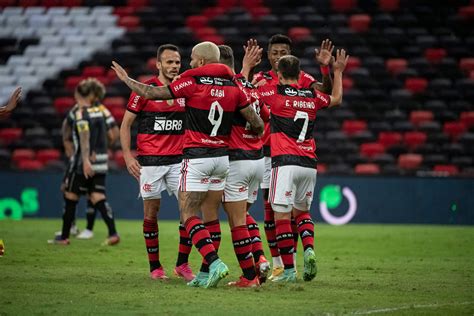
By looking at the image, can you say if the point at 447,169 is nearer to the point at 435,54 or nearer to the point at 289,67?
the point at 435,54

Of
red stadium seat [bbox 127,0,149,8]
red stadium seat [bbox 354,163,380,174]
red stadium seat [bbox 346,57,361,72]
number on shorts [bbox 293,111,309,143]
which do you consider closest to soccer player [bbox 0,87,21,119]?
number on shorts [bbox 293,111,309,143]

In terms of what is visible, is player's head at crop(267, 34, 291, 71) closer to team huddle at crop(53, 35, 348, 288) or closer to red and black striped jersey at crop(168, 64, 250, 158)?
team huddle at crop(53, 35, 348, 288)

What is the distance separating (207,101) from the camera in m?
9.28

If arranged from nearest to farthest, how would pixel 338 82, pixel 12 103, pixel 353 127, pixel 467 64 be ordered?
1. pixel 338 82
2. pixel 12 103
3. pixel 353 127
4. pixel 467 64

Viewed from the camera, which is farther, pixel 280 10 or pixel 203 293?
pixel 280 10

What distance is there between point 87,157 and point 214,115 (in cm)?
619

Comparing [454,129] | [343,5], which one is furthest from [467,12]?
[454,129]

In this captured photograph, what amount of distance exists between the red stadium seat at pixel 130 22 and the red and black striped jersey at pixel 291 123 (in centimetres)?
1573

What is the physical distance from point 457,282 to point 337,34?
14481mm

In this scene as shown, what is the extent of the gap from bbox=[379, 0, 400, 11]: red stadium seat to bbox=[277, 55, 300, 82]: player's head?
14848 mm

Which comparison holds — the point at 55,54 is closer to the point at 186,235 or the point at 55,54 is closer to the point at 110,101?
the point at 110,101

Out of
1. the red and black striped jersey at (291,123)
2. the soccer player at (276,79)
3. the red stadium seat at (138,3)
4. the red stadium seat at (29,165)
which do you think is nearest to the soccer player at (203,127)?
the red and black striped jersey at (291,123)

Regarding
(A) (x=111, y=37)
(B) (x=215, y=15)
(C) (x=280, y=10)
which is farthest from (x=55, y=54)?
(C) (x=280, y=10)

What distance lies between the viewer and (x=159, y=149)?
10531 millimetres
